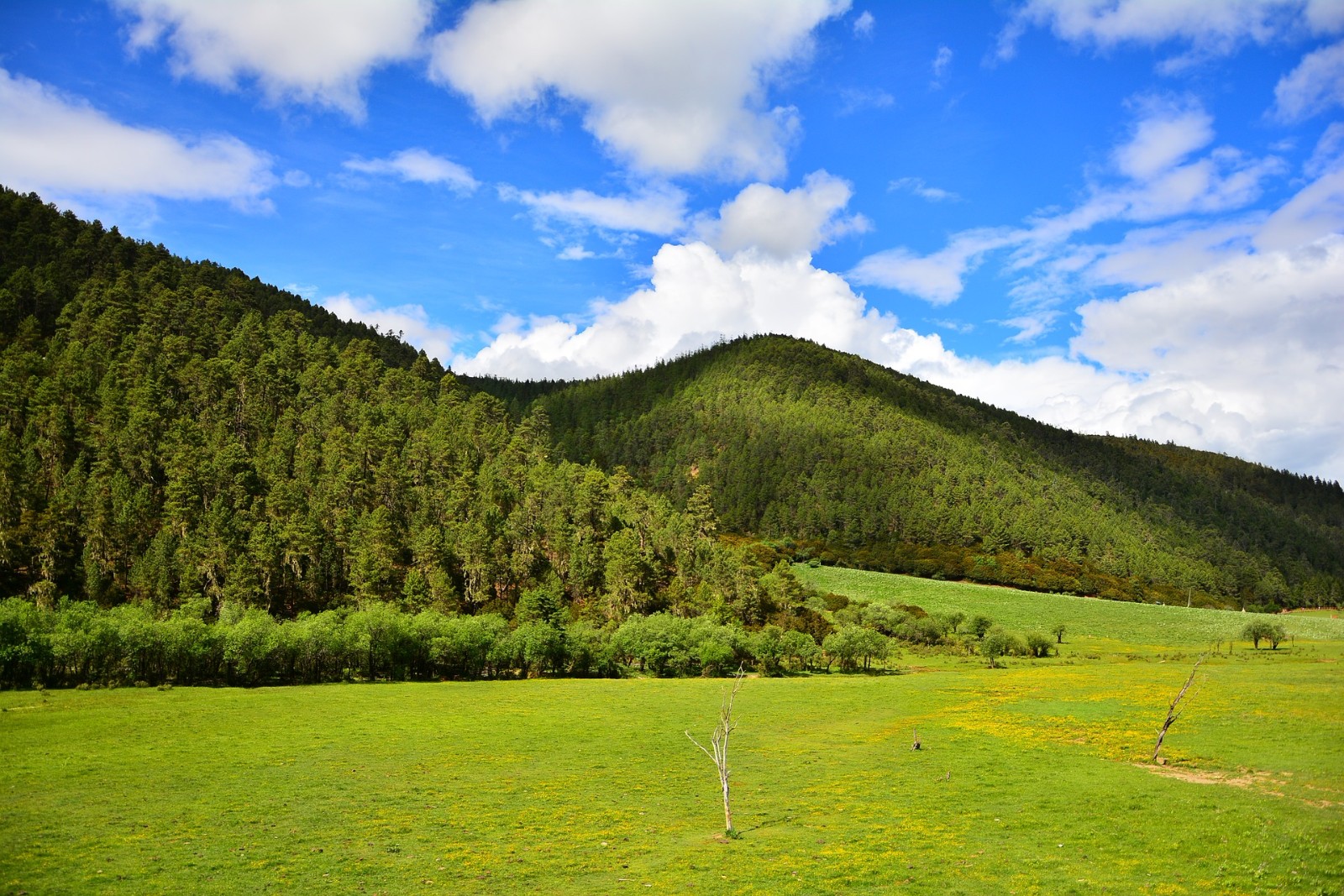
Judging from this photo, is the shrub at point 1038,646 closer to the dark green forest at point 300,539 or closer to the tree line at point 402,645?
the tree line at point 402,645

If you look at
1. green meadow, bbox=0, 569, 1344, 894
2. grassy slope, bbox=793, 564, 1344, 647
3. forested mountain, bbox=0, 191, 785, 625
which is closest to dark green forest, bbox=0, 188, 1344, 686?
forested mountain, bbox=0, 191, 785, 625

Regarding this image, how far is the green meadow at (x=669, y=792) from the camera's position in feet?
87.0

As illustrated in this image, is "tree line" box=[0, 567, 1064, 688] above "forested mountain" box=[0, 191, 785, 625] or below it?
below

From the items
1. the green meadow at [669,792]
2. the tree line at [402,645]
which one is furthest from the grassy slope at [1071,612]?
the green meadow at [669,792]

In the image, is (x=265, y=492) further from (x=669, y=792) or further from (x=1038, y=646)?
(x=1038, y=646)

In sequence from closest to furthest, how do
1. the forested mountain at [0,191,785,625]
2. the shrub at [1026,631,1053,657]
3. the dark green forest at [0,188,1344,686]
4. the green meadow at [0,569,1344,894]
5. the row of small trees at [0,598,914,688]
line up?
the green meadow at [0,569,1344,894] → the row of small trees at [0,598,914,688] → the dark green forest at [0,188,1344,686] → the forested mountain at [0,191,785,625] → the shrub at [1026,631,1053,657]

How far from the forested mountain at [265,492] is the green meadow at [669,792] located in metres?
36.1

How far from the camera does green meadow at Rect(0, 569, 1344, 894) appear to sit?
26516 mm

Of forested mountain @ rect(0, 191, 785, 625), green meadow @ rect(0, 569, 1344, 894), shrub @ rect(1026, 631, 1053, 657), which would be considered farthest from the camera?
shrub @ rect(1026, 631, 1053, 657)

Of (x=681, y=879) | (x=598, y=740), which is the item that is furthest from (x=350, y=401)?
(x=681, y=879)

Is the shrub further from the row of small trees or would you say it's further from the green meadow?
the green meadow

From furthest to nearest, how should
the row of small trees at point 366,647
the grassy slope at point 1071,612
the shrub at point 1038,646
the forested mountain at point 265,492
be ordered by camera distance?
the grassy slope at point 1071,612 → the shrub at point 1038,646 → the forested mountain at point 265,492 → the row of small trees at point 366,647

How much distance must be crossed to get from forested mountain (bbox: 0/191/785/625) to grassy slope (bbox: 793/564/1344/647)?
53.3 m

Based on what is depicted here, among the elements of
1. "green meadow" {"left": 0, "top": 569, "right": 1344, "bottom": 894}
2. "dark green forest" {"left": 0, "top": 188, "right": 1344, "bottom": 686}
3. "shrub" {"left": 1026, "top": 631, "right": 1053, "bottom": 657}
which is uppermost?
"dark green forest" {"left": 0, "top": 188, "right": 1344, "bottom": 686}
